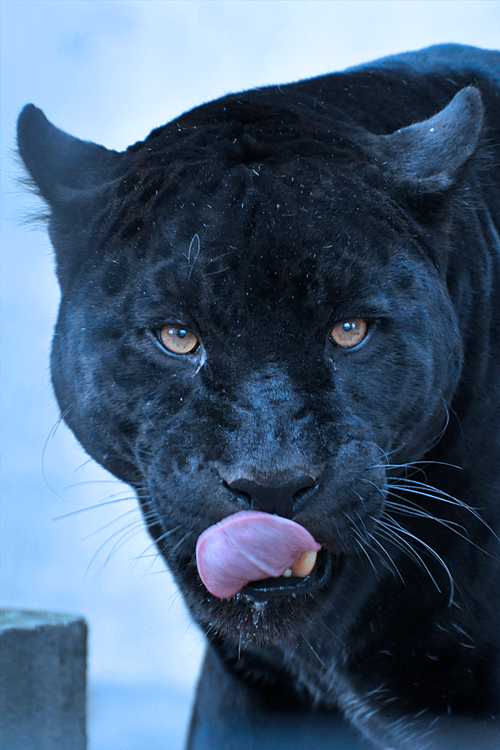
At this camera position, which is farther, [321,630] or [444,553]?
[321,630]

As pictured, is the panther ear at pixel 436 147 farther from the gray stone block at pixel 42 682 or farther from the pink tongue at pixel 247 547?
the gray stone block at pixel 42 682

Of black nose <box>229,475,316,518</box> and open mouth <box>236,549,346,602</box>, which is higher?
black nose <box>229,475,316,518</box>

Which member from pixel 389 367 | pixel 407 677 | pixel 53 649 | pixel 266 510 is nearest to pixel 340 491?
pixel 266 510

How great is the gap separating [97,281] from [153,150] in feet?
1.52

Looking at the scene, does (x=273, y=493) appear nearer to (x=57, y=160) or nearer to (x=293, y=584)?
(x=293, y=584)

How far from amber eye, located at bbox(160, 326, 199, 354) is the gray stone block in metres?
1.16

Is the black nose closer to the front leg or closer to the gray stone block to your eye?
the gray stone block

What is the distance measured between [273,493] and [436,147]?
1183mm

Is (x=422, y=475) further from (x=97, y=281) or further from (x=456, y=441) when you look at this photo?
(x=97, y=281)

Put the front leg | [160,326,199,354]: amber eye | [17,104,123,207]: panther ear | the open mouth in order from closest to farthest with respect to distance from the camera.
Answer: the open mouth, [160,326,199,354]: amber eye, [17,104,123,207]: panther ear, the front leg

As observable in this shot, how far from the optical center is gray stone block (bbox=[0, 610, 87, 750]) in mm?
2578

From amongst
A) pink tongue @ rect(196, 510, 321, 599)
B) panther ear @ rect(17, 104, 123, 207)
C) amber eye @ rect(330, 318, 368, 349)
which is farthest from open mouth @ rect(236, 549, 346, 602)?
panther ear @ rect(17, 104, 123, 207)

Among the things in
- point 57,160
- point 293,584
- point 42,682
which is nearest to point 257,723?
point 42,682

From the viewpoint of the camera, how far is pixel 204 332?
1892mm
